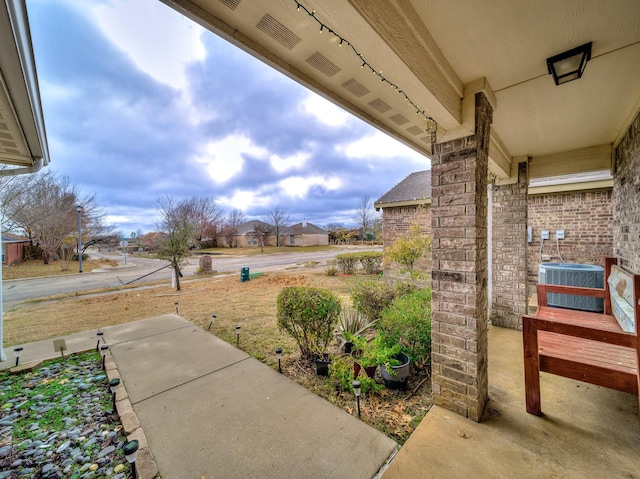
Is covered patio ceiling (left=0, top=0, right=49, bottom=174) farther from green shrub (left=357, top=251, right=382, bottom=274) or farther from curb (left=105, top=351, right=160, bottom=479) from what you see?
green shrub (left=357, top=251, right=382, bottom=274)

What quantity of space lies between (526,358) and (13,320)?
31.0ft

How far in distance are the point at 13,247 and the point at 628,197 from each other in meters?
28.2

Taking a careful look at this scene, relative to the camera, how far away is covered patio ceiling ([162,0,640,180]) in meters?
1.21

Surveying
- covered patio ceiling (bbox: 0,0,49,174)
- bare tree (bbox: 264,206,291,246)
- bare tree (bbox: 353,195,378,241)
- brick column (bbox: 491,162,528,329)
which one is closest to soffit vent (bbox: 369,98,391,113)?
covered patio ceiling (bbox: 0,0,49,174)

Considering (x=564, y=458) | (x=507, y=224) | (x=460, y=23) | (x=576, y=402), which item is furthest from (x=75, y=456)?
(x=507, y=224)

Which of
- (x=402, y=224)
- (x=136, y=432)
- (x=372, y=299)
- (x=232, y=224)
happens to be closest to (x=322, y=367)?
(x=372, y=299)

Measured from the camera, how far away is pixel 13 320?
5348 millimetres

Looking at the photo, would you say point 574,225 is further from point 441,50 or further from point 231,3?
point 231,3

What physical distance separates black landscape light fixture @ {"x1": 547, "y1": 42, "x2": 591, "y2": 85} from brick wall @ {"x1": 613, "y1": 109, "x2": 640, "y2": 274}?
54.6 inches

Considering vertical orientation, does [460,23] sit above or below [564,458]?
above

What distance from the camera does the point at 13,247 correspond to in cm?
1612

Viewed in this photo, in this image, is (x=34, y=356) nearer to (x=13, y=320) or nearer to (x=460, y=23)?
(x=13, y=320)

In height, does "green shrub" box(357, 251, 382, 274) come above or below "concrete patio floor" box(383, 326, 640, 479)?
above

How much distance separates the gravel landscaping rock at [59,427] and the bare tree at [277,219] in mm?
34274
